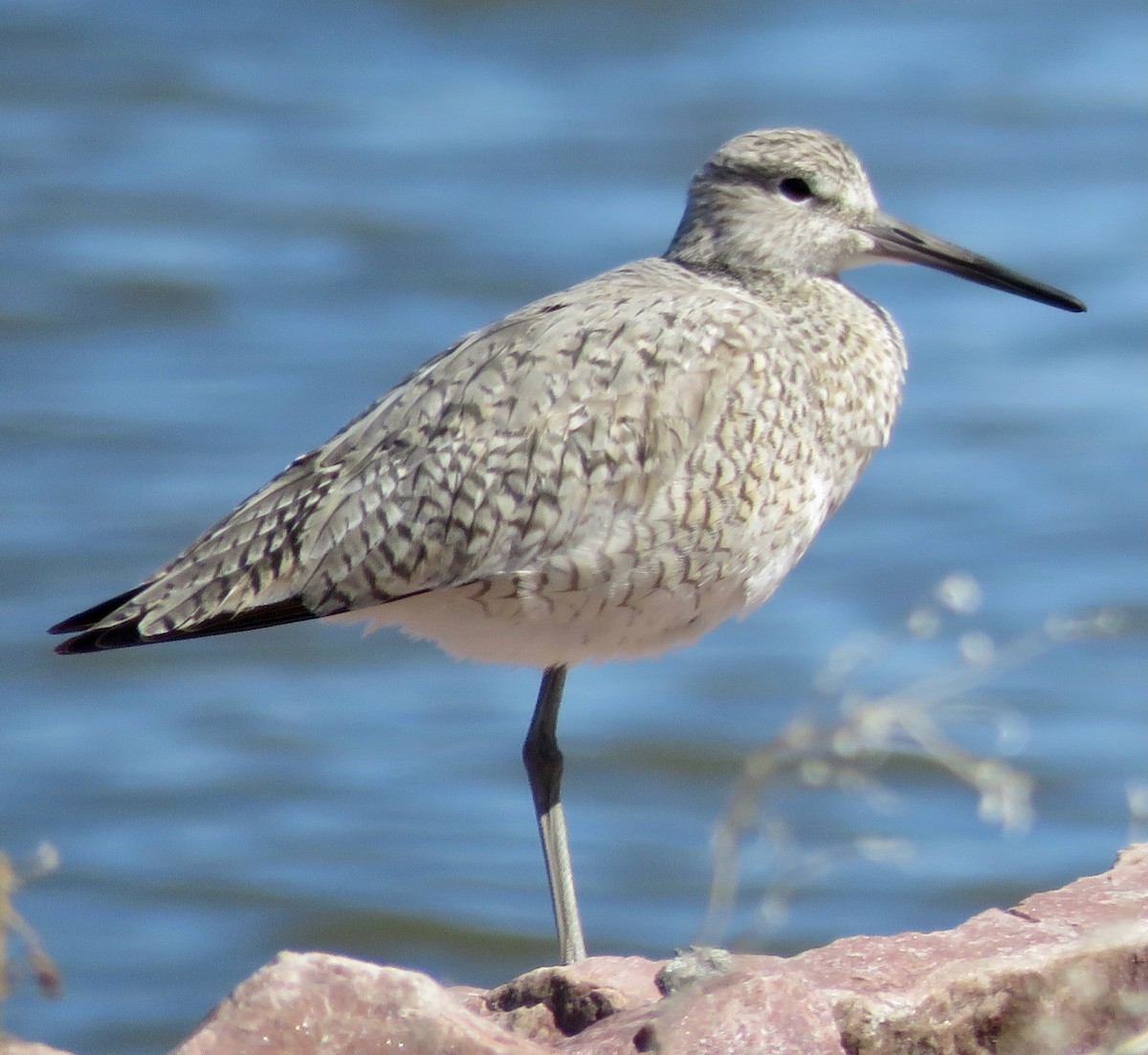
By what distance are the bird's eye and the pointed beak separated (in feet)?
0.67

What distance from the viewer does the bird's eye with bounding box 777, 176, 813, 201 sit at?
6.79 m

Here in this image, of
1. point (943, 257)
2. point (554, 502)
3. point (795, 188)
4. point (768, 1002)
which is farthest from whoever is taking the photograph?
point (943, 257)

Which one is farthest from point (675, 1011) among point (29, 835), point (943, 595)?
point (29, 835)

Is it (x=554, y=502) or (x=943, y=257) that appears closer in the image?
(x=554, y=502)

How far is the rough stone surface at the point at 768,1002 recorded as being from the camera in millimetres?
4355

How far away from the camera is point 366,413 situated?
255 inches

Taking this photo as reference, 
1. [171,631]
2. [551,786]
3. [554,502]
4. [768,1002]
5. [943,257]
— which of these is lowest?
[768,1002]

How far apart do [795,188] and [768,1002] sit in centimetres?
303

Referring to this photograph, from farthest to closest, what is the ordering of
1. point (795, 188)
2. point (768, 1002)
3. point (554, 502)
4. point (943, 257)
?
1. point (943, 257)
2. point (795, 188)
3. point (554, 502)
4. point (768, 1002)

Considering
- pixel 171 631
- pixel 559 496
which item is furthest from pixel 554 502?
pixel 171 631

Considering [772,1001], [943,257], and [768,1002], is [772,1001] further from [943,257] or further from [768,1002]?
[943,257]

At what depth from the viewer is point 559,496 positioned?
6.07 meters

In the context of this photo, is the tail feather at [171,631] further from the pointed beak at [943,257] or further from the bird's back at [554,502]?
the pointed beak at [943,257]

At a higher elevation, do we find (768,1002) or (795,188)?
(795,188)
